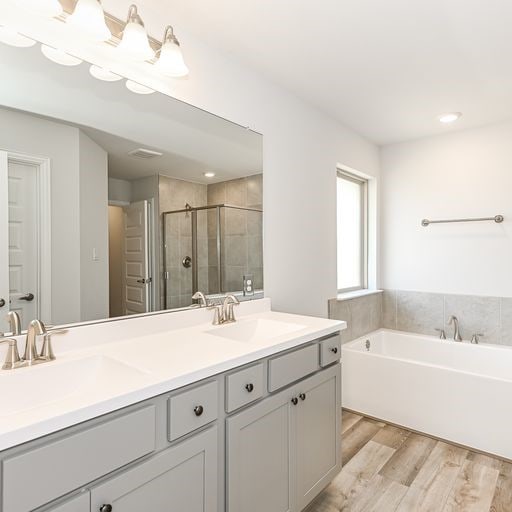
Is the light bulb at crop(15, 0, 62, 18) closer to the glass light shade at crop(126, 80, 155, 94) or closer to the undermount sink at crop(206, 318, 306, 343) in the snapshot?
the glass light shade at crop(126, 80, 155, 94)

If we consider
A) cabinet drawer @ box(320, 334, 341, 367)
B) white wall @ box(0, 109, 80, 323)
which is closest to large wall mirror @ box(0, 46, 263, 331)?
white wall @ box(0, 109, 80, 323)

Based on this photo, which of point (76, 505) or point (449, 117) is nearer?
point (76, 505)

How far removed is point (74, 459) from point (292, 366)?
0.88 metres

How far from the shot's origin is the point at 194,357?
47.9 inches

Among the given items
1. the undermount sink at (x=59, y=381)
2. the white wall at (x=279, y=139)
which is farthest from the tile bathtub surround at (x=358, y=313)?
the undermount sink at (x=59, y=381)

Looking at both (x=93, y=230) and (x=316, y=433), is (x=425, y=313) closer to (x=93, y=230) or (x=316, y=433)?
(x=316, y=433)

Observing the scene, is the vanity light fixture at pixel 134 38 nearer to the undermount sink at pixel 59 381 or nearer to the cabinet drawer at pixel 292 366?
the undermount sink at pixel 59 381

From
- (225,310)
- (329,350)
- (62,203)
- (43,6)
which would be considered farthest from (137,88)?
(329,350)

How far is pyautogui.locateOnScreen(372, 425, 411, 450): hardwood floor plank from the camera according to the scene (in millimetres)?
2332

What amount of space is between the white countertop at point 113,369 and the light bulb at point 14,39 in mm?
1029

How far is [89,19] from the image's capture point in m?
1.24

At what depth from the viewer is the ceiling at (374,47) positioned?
156cm

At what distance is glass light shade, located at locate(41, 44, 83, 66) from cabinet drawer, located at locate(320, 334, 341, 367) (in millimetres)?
1562

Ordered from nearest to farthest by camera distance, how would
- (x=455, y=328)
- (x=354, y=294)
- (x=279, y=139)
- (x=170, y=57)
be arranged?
1. (x=170, y=57)
2. (x=279, y=139)
3. (x=455, y=328)
4. (x=354, y=294)
